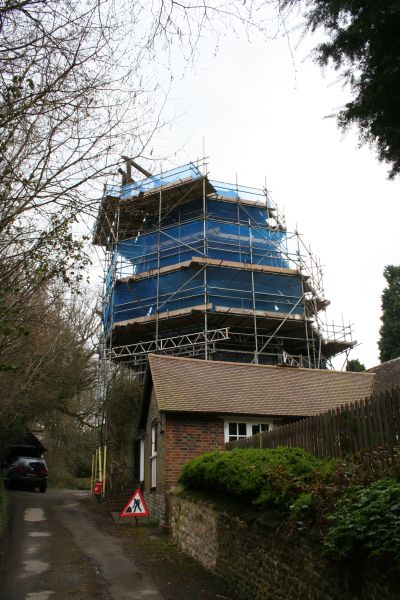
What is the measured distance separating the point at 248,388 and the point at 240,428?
1622 millimetres

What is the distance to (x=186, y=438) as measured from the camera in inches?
640

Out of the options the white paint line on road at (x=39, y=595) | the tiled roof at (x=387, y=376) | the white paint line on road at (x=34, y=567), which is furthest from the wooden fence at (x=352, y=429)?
the tiled roof at (x=387, y=376)

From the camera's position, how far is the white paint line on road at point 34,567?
34.6ft

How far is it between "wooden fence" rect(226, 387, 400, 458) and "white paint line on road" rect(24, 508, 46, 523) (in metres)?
10.2

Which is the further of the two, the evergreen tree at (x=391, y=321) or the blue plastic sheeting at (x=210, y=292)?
the evergreen tree at (x=391, y=321)

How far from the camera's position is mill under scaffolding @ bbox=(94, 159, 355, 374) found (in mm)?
26094

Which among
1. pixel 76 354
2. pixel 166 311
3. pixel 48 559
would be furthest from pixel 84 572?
pixel 166 311

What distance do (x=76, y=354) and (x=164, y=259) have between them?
265 inches

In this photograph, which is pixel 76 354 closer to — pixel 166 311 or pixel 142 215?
pixel 166 311

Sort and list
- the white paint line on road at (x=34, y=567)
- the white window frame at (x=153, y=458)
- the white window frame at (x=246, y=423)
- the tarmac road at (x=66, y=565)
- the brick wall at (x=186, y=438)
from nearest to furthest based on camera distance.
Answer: the tarmac road at (x=66, y=565) < the white paint line on road at (x=34, y=567) < the brick wall at (x=186, y=438) < the white window frame at (x=246, y=423) < the white window frame at (x=153, y=458)

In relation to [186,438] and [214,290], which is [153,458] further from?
[214,290]

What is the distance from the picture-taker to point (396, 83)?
5082 mm

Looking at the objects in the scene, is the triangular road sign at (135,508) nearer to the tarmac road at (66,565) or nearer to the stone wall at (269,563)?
the tarmac road at (66,565)

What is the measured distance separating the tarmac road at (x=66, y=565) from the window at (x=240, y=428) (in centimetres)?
445
